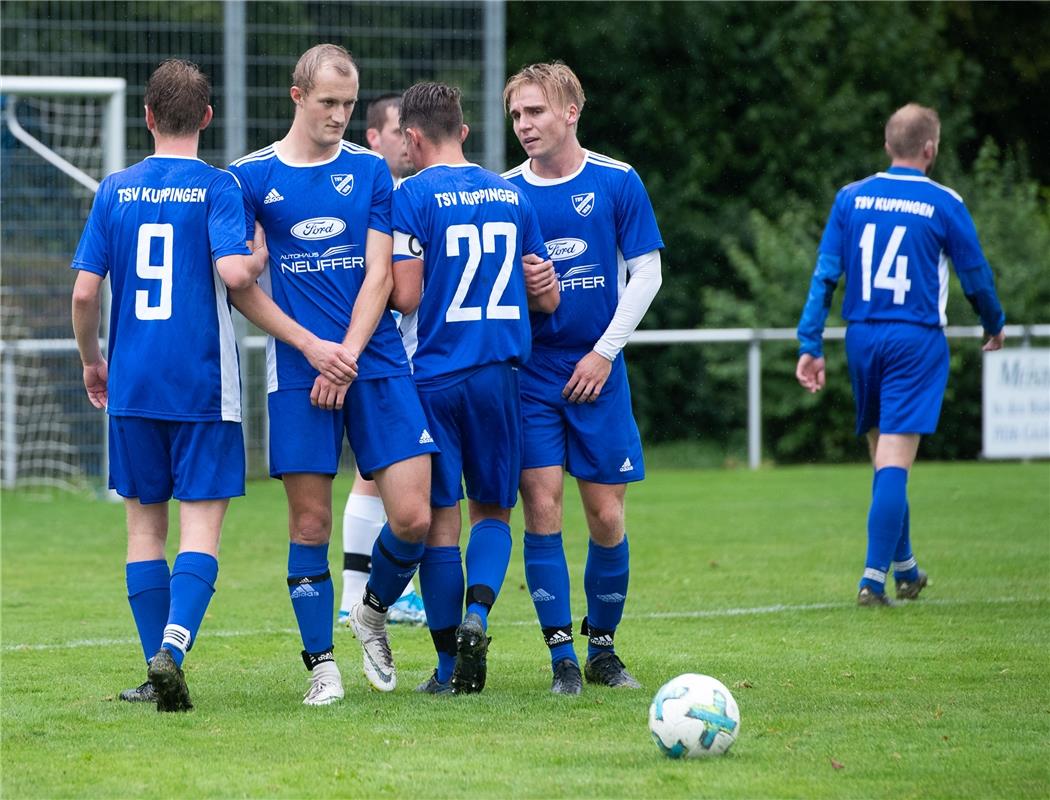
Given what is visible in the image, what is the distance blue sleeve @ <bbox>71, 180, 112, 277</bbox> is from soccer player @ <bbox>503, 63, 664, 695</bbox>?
4.65ft

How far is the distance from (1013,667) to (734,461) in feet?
38.9

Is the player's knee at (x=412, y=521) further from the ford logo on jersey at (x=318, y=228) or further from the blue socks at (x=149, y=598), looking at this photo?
the ford logo on jersey at (x=318, y=228)

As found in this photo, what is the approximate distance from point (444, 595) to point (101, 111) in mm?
10957

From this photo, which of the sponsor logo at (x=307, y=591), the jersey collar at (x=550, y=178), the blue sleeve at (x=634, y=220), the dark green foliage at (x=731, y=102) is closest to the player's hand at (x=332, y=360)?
the sponsor logo at (x=307, y=591)

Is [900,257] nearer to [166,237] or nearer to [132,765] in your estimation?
[166,237]

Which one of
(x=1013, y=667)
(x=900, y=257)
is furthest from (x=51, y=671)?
(x=900, y=257)

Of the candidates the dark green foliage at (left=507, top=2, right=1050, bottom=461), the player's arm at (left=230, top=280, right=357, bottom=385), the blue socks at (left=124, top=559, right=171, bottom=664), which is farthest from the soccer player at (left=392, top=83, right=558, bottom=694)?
the dark green foliage at (left=507, top=2, right=1050, bottom=461)

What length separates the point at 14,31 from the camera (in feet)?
50.1

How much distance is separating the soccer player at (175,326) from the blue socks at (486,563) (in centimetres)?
82

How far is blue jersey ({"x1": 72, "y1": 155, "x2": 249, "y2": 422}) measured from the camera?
208 inches

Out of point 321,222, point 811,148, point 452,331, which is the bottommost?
point 452,331

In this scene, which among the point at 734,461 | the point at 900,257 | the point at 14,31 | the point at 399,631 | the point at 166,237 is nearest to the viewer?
the point at 166,237

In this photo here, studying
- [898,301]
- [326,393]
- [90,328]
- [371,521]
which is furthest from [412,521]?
[898,301]

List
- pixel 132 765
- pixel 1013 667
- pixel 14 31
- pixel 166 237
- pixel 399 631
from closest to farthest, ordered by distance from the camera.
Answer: pixel 132 765, pixel 166 237, pixel 1013 667, pixel 399 631, pixel 14 31
